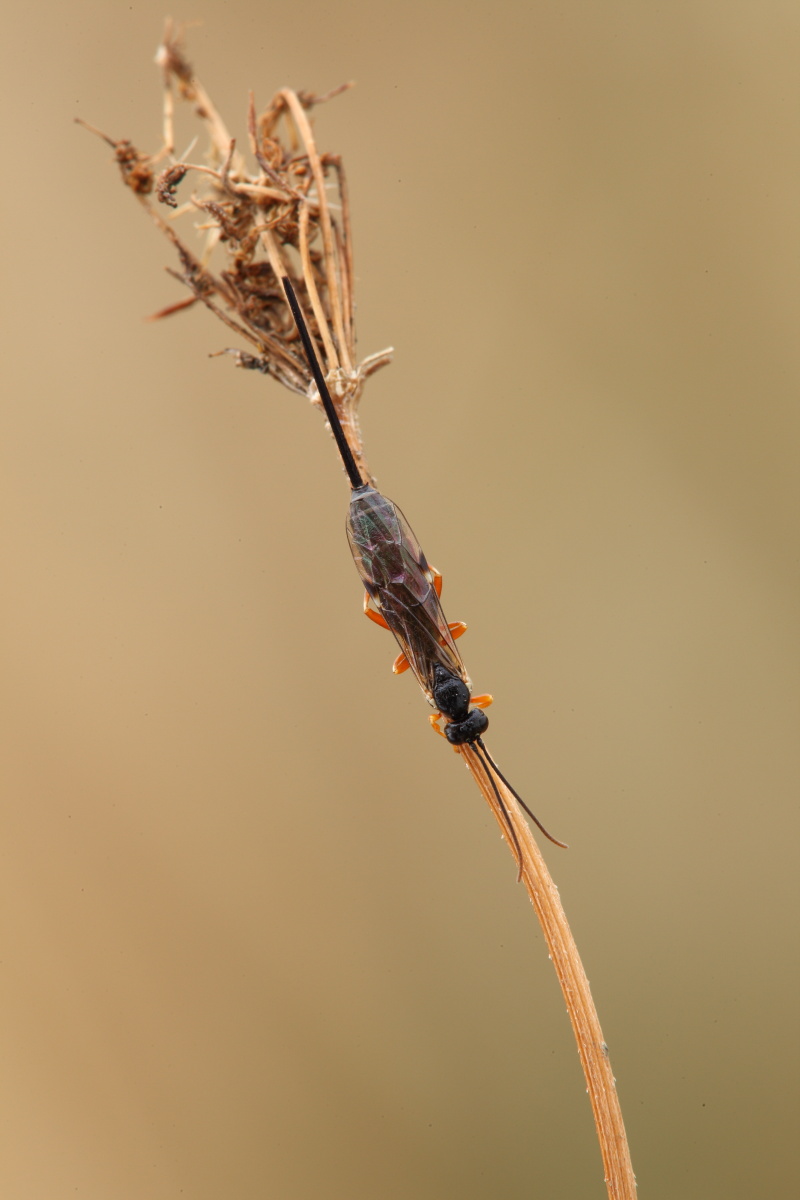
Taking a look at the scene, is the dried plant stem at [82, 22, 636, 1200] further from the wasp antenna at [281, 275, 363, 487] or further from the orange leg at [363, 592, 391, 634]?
the orange leg at [363, 592, 391, 634]

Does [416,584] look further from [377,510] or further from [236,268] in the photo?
[236,268]

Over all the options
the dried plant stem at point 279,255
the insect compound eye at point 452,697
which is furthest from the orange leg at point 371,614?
the dried plant stem at point 279,255

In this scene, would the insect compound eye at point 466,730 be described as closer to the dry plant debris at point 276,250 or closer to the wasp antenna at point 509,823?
the wasp antenna at point 509,823

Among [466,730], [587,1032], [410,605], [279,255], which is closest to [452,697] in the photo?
[466,730]

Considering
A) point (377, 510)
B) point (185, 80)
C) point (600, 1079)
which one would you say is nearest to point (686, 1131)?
point (600, 1079)

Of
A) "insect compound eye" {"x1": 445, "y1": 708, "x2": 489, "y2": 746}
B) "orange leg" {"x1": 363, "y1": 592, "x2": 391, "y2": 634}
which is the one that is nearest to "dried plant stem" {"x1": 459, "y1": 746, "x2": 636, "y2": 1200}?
"insect compound eye" {"x1": 445, "y1": 708, "x2": 489, "y2": 746}

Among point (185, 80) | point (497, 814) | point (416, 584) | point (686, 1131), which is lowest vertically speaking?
point (686, 1131)

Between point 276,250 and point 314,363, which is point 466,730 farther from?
point 276,250
